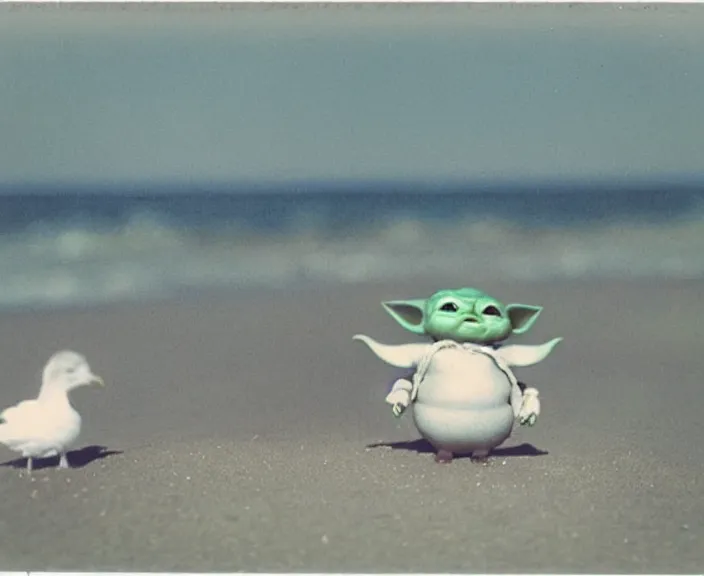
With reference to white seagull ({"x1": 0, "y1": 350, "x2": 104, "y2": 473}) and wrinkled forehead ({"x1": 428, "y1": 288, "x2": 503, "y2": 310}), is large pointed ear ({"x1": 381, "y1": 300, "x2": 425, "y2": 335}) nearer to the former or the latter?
wrinkled forehead ({"x1": 428, "y1": 288, "x2": 503, "y2": 310})

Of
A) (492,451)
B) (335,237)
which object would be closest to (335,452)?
(492,451)

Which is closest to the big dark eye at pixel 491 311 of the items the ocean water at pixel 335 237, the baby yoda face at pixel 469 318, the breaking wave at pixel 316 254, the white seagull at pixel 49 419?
the baby yoda face at pixel 469 318

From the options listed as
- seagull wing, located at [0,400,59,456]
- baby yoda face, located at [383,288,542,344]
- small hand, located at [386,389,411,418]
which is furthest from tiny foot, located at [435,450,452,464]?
seagull wing, located at [0,400,59,456]

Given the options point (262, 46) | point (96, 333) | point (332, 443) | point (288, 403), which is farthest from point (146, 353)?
point (262, 46)

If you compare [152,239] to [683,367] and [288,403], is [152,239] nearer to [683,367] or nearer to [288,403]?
[288,403]

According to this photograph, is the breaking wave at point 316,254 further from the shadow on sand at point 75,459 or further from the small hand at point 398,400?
the small hand at point 398,400

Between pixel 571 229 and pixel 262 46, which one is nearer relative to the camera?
pixel 262 46
